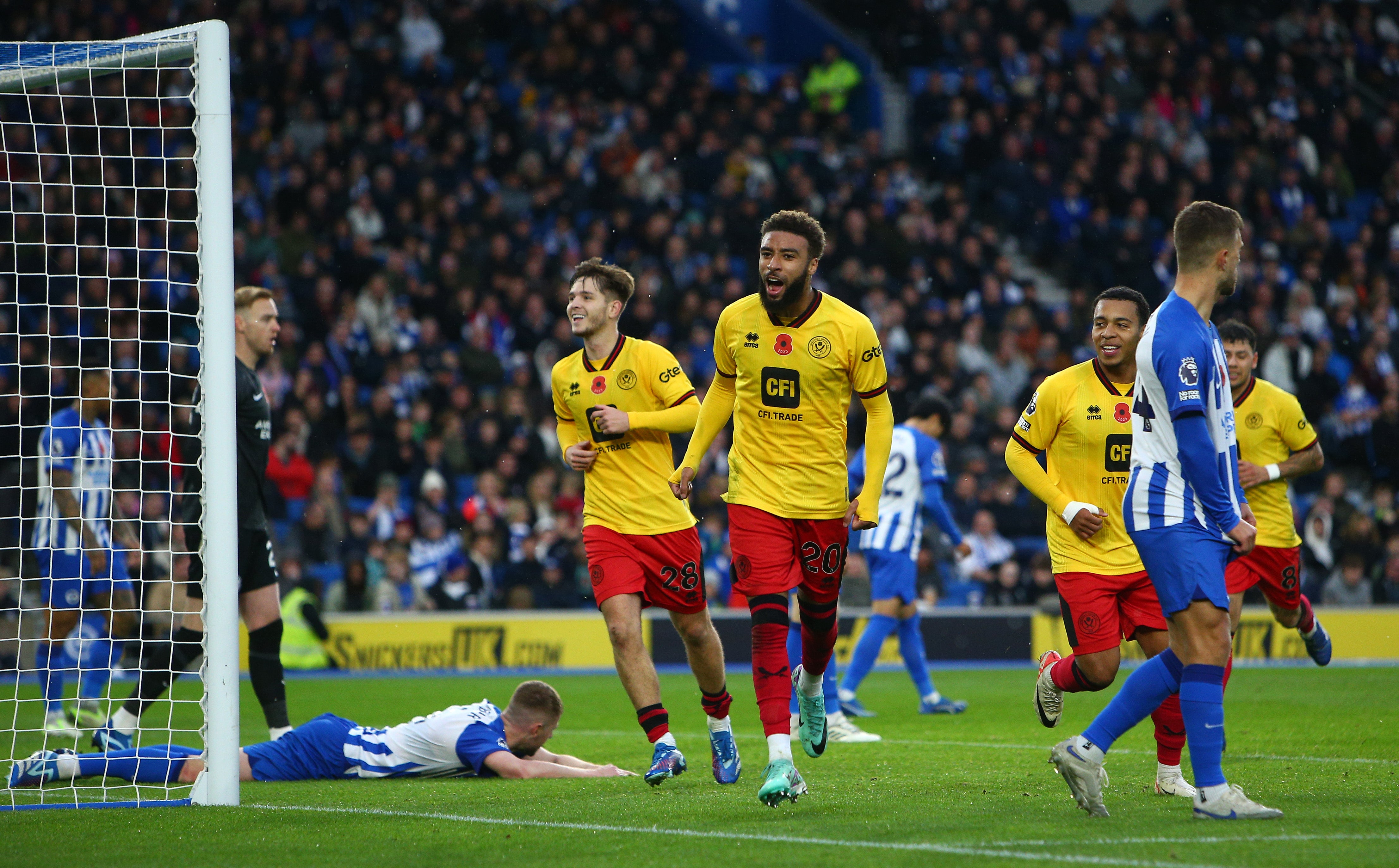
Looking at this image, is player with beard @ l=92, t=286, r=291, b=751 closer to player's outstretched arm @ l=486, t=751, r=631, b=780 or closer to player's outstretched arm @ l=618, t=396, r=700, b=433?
player's outstretched arm @ l=486, t=751, r=631, b=780

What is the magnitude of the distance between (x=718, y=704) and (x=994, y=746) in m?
2.70

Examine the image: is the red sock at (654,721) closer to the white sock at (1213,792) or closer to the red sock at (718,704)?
the red sock at (718,704)

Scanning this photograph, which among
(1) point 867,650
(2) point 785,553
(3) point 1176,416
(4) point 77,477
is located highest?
(3) point 1176,416

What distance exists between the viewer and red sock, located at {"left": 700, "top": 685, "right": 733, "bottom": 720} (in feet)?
24.5

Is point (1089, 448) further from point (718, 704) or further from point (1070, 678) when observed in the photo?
point (718, 704)

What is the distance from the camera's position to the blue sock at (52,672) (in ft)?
34.7

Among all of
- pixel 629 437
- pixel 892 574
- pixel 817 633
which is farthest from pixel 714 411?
pixel 892 574

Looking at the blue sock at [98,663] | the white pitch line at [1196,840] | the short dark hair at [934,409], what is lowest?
the blue sock at [98,663]

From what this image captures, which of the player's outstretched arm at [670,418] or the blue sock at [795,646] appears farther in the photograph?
the blue sock at [795,646]

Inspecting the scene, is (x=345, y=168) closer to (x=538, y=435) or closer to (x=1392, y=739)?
(x=538, y=435)

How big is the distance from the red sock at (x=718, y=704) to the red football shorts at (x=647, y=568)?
0.45 m

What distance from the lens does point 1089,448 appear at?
721cm

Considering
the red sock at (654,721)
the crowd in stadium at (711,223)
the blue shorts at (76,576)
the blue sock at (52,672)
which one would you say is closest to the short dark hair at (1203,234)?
the red sock at (654,721)

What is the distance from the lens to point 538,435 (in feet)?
62.7
